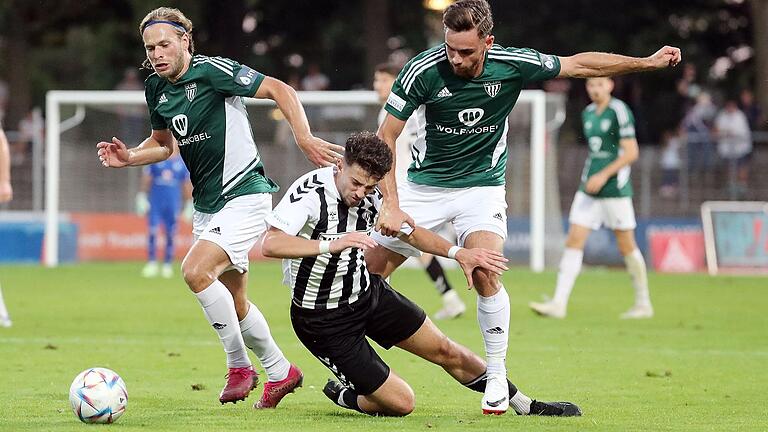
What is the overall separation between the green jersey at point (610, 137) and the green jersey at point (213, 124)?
19.4ft

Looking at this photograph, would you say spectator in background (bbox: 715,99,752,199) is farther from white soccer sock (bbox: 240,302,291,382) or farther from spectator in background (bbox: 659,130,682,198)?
white soccer sock (bbox: 240,302,291,382)

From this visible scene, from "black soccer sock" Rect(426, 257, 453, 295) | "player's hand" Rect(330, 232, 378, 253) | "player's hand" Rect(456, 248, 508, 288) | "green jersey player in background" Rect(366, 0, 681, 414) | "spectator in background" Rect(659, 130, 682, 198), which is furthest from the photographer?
"spectator in background" Rect(659, 130, 682, 198)

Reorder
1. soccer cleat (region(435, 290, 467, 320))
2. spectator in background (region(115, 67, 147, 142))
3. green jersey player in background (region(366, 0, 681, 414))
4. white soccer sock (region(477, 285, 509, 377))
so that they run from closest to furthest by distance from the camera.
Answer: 1. green jersey player in background (region(366, 0, 681, 414))
2. white soccer sock (region(477, 285, 509, 377))
3. soccer cleat (region(435, 290, 467, 320))
4. spectator in background (region(115, 67, 147, 142))

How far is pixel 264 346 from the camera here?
785cm

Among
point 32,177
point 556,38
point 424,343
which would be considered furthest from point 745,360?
point 556,38

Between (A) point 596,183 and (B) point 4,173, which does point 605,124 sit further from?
(B) point 4,173

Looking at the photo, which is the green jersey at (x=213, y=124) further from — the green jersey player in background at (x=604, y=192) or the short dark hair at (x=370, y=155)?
the green jersey player in background at (x=604, y=192)

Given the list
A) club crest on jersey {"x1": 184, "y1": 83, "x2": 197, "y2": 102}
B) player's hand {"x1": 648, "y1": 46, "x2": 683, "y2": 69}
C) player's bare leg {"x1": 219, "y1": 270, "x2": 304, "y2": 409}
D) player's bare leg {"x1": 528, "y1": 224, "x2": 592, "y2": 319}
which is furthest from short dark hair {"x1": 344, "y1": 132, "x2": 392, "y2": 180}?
player's bare leg {"x1": 528, "y1": 224, "x2": 592, "y2": 319}

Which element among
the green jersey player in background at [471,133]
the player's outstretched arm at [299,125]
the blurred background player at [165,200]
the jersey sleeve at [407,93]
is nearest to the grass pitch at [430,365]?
the green jersey player in background at [471,133]

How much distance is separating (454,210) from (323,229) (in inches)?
49.7

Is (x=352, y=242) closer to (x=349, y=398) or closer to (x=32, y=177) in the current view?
(x=349, y=398)

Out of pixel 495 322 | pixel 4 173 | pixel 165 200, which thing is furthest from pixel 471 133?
pixel 165 200

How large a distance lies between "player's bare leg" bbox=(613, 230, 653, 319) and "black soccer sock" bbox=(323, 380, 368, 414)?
6.26 meters

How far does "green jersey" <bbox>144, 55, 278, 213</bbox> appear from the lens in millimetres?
8102
